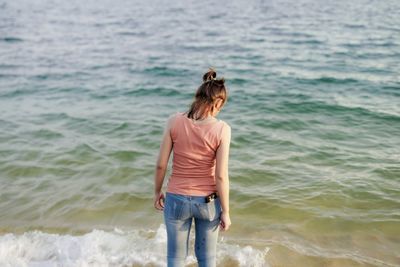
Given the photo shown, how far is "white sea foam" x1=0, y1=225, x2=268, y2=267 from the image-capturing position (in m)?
5.32

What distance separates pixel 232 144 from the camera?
9.37 metres

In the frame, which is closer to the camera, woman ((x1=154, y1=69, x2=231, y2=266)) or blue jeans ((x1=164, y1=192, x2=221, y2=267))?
woman ((x1=154, y1=69, x2=231, y2=266))

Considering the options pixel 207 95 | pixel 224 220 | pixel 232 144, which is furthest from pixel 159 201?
pixel 232 144

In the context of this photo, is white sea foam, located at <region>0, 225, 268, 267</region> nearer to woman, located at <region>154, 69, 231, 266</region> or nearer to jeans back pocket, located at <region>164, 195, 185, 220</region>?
woman, located at <region>154, 69, 231, 266</region>

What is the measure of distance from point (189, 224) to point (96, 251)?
2013mm

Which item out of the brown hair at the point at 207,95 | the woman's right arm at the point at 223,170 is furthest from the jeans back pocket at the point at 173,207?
the brown hair at the point at 207,95

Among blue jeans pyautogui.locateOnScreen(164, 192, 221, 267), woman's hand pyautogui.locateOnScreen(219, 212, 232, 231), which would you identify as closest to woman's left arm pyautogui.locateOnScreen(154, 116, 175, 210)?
blue jeans pyautogui.locateOnScreen(164, 192, 221, 267)

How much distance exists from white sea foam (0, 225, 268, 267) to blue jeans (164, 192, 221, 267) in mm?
1298

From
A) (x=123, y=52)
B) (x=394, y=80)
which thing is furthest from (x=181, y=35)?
(x=394, y=80)

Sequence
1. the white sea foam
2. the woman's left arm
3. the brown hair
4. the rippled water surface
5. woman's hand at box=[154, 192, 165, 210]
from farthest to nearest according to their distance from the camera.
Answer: the rippled water surface → the white sea foam → woman's hand at box=[154, 192, 165, 210] → the woman's left arm → the brown hair

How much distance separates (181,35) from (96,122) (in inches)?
512

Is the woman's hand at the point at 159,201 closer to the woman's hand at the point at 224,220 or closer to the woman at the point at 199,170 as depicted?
the woman at the point at 199,170

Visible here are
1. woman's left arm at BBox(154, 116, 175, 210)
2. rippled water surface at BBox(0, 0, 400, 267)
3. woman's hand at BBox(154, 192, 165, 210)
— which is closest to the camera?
woman's left arm at BBox(154, 116, 175, 210)

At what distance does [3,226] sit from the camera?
6.43 meters
